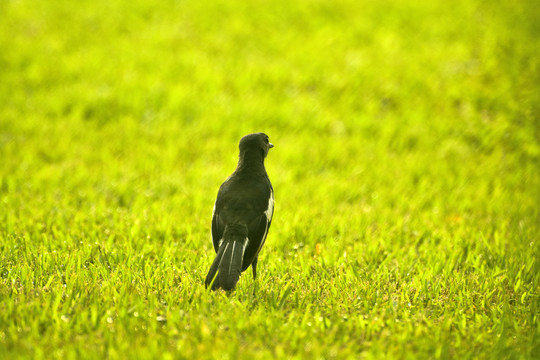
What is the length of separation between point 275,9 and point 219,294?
12.1 metres

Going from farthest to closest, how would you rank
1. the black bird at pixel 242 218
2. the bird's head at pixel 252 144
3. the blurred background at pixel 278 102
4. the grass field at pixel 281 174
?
the blurred background at pixel 278 102 < the bird's head at pixel 252 144 < the black bird at pixel 242 218 < the grass field at pixel 281 174

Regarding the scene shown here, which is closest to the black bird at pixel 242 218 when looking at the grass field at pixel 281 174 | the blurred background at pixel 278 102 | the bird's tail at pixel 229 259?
the bird's tail at pixel 229 259

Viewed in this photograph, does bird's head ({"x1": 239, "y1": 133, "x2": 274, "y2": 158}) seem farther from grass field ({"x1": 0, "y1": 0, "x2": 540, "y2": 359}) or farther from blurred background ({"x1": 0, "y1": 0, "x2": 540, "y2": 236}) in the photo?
blurred background ({"x1": 0, "y1": 0, "x2": 540, "y2": 236})

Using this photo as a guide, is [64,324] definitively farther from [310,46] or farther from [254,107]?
[310,46]

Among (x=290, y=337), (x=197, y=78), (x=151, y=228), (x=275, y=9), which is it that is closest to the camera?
(x=290, y=337)

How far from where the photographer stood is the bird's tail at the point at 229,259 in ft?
11.7

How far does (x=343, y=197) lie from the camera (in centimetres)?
709

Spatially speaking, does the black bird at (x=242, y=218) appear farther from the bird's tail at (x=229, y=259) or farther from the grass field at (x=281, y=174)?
the grass field at (x=281, y=174)

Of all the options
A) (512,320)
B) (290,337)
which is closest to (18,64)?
(290,337)

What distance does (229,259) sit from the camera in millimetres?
3707

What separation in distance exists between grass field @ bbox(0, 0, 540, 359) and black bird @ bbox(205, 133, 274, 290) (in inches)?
10.7

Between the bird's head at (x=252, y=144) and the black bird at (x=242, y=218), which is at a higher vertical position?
the bird's head at (x=252, y=144)

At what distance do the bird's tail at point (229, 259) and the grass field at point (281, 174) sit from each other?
22 cm

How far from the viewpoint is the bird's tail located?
11.7ft
